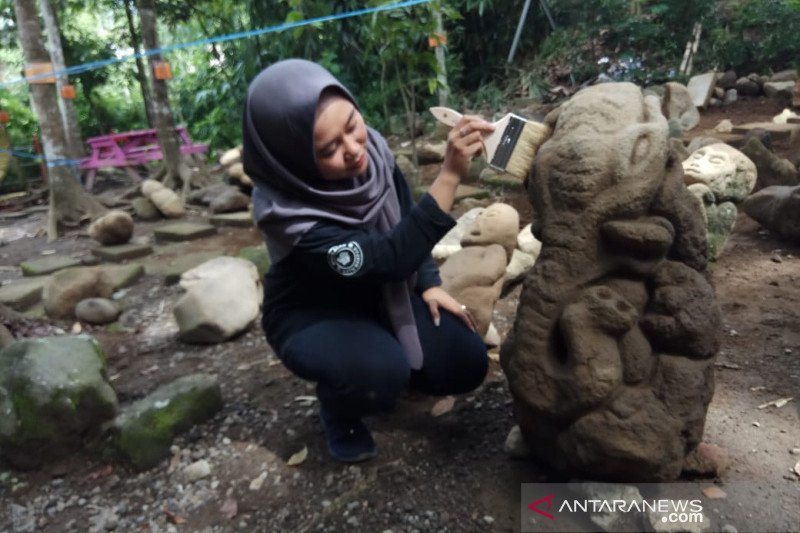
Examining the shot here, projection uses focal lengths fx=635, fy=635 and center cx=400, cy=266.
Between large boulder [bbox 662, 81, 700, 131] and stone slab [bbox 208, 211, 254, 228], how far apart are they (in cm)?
400

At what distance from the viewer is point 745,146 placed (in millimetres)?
4301

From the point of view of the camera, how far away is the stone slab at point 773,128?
539 cm

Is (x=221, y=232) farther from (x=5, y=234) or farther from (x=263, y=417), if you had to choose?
(x=263, y=417)

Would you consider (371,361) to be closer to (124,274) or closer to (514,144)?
(514,144)

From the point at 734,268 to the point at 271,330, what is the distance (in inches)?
99.9

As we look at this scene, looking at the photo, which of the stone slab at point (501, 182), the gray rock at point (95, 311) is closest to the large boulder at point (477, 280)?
the gray rock at point (95, 311)

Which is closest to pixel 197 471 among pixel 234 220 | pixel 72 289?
pixel 72 289

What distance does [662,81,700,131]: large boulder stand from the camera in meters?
5.75

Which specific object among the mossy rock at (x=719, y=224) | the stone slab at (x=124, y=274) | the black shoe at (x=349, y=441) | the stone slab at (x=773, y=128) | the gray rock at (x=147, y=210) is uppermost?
the stone slab at (x=773, y=128)

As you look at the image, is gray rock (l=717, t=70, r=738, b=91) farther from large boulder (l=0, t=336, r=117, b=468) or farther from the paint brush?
large boulder (l=0, t=336, r=117, b=468)

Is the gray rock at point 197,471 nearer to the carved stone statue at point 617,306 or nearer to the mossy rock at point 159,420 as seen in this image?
the mossy rock at point 159,420

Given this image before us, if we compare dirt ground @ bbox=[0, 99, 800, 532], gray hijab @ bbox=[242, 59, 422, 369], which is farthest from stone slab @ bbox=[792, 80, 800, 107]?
gray hijab @ bbox=[242, 59, 422, 369]

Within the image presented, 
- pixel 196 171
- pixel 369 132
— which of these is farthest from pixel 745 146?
pixel 196 171

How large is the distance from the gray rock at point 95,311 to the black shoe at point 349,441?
2.27 m
